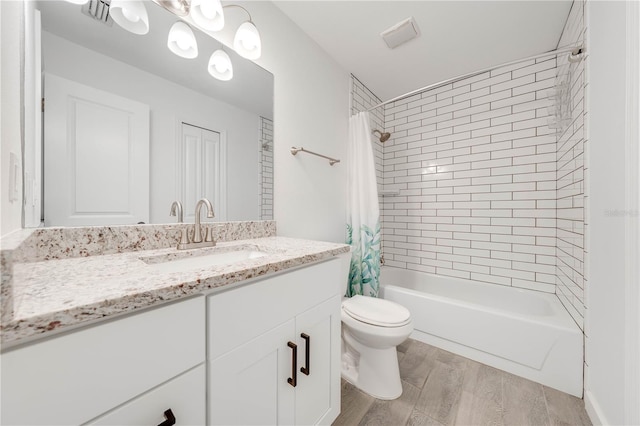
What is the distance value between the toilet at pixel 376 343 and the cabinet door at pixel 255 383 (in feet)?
2.05

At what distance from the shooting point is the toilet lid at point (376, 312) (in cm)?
133

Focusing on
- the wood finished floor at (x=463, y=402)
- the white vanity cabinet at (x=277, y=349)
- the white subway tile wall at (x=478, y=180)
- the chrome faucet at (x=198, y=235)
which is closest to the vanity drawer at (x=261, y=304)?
the white vanity cabinet at (x=277, y=349)

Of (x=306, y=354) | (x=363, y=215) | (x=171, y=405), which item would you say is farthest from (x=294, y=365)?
(x=363, y=215)

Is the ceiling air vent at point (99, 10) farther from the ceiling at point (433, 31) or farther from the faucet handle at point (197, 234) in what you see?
the ceiling at point (433, 31)

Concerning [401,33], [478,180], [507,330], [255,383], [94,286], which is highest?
[401,33]

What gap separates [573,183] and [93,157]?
8.46ft

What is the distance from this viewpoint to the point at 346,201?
7.16 ft

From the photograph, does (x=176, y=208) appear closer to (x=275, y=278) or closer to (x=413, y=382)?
(x=275, y=278)

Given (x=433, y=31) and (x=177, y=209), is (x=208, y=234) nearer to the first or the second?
(x=177, y=209)

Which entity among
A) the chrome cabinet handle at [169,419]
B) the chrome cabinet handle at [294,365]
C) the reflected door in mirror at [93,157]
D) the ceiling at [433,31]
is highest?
the ceiling at [433,31]

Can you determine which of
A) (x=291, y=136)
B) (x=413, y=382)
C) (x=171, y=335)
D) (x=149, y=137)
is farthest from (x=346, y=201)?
(x=171, y=335)

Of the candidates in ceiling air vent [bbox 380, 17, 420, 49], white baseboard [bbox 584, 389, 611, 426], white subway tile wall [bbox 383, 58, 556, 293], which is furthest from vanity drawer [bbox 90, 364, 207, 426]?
white subway tile wall [bbox 383, 58, 556, 293]

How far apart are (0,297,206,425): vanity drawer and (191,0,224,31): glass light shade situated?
1.24m

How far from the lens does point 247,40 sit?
124cm
